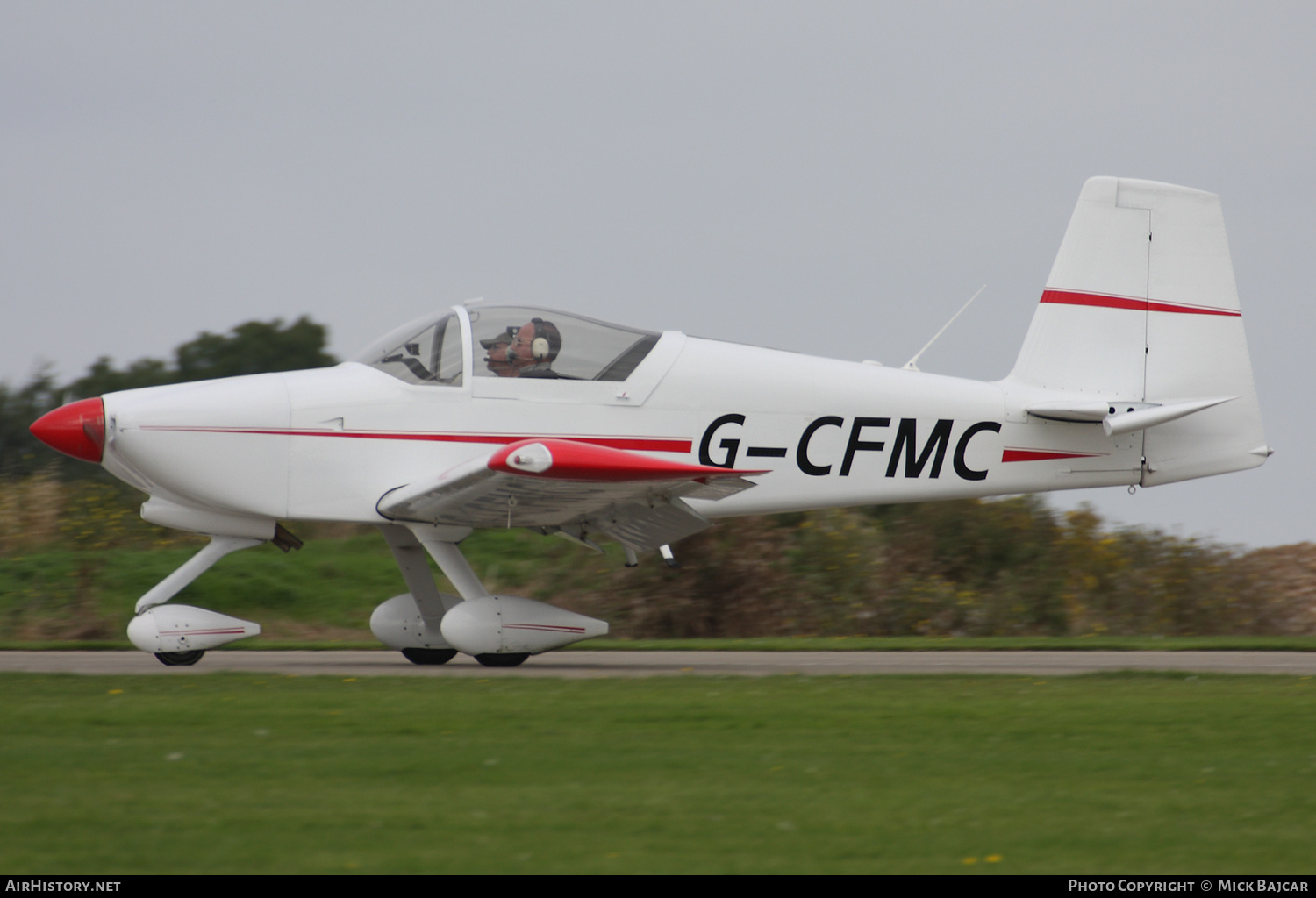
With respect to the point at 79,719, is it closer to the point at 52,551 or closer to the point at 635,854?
the point at 635,854

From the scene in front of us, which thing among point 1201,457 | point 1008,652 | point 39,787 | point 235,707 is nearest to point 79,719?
point 235,707

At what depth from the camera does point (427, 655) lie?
32.9ft

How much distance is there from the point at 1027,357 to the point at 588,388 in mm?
3868

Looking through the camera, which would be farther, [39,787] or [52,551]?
[52,551]

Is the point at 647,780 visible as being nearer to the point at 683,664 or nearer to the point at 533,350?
the point at 533,350

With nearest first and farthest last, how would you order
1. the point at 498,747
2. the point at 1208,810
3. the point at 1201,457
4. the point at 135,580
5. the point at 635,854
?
the point at 635,854 < the point at 1208,810 < the point at 498,747 < the point at 1201,457 < the point at 135,580

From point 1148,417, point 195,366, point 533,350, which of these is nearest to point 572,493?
point 533,350

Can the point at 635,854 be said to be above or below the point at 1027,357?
below

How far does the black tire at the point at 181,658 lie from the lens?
360 inches

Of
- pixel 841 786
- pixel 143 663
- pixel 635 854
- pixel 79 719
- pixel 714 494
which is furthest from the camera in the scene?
pixel 143 663

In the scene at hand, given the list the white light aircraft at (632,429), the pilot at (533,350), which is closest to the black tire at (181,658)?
the white light aircraft at (632,429)

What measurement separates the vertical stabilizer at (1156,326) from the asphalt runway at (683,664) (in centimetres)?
166

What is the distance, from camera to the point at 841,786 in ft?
16.7

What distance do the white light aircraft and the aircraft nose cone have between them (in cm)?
1
